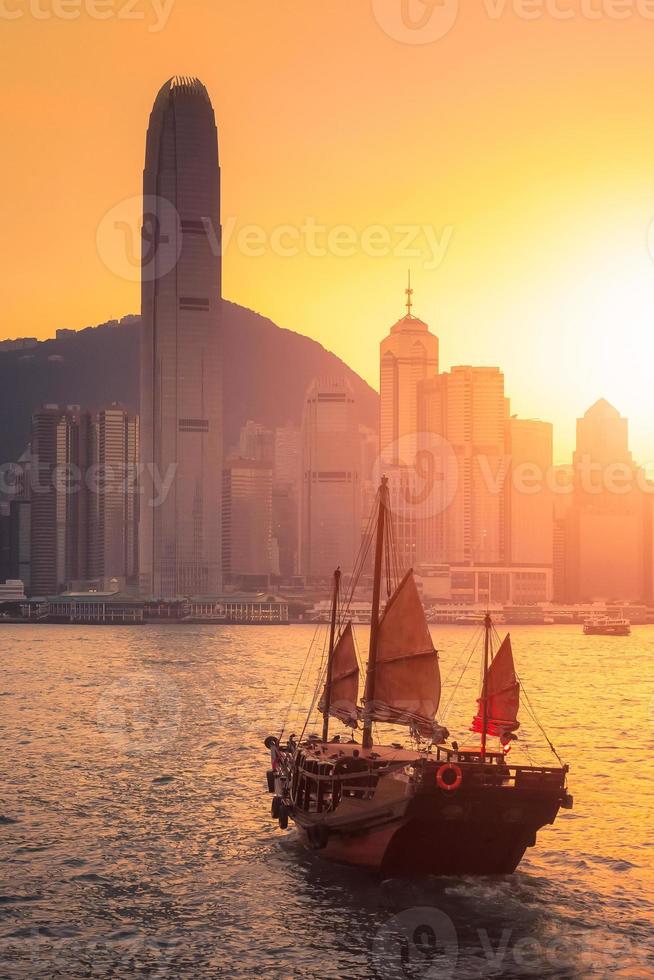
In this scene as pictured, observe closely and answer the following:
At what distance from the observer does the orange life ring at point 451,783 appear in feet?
147

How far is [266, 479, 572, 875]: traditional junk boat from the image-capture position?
148ft

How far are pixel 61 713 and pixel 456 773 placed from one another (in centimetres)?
7093

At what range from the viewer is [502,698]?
2446 inches

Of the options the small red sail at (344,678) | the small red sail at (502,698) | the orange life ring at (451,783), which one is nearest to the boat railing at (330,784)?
the orange life ring at (451,783)

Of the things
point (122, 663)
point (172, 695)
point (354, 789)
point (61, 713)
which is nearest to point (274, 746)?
point (354, 789)

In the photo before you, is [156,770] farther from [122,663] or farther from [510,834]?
[122,663]

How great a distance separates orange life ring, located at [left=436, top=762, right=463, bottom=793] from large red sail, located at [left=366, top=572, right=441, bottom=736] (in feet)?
23.6

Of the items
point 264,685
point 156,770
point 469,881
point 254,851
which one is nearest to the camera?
point 469,881

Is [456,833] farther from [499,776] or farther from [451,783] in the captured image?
[499,776]

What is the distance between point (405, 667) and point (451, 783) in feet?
29.5

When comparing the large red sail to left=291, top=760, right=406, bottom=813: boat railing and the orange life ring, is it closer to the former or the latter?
left=291, top=760, right=406, bottom=813: boat railing

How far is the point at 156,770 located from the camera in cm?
7525

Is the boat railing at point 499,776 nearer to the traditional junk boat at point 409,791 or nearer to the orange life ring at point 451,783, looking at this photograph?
the traditional junk boat at point 409,791

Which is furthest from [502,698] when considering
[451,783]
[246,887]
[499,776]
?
[246,887]
